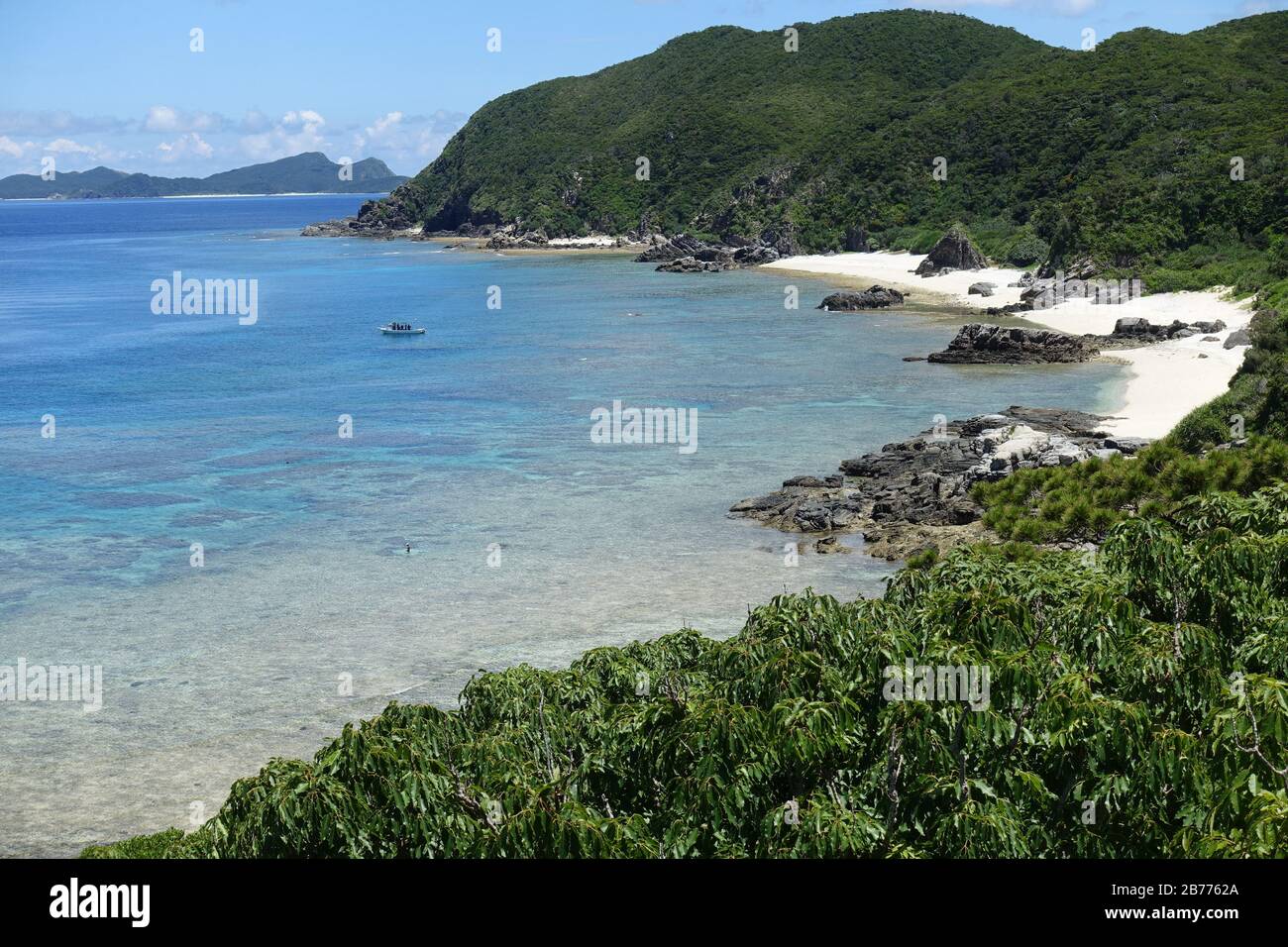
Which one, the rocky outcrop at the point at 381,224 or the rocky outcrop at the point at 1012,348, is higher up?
the rocky outcrop at the point at 381,224

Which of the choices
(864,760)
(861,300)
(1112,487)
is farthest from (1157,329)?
(864,760)

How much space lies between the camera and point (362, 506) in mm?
37250

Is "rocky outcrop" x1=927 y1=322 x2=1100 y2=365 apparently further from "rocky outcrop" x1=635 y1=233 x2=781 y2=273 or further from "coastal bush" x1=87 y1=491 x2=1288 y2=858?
"rocky outcrop" x1=635 y1=233 x2=781 y2=273

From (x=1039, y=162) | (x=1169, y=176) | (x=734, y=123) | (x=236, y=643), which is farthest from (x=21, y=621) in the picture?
(x=734, y=123)

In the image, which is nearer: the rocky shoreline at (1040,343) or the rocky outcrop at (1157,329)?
the rocky shoreline at (1040,343)

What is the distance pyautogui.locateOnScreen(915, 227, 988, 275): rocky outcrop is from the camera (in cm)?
9588

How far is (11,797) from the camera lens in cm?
1938

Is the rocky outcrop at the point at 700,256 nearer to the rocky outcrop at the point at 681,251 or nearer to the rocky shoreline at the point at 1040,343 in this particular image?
the rocky outcrop at the point at 681,251

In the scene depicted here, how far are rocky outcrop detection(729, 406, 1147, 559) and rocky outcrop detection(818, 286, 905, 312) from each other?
1640 inches

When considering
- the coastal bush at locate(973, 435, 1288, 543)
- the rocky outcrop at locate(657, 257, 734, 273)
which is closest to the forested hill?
the rocky outcrop at locate(657, 257, 734, 273)

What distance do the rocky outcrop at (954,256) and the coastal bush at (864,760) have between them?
3463 inches

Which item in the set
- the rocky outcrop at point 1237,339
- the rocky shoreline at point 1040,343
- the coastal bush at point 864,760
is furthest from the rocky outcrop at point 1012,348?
the coastal bush at point 864,760

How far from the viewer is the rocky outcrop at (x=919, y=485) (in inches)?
1235
